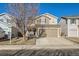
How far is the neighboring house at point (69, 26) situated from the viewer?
11609 mm

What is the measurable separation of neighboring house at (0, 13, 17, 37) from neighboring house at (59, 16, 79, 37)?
2.32 metres

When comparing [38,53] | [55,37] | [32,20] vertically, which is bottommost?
[38,53]

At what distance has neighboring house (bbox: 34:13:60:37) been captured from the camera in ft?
37.2

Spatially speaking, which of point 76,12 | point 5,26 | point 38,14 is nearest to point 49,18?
point 38,14

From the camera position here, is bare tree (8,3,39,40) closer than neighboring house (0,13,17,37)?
Yes

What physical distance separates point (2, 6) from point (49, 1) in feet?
7.79

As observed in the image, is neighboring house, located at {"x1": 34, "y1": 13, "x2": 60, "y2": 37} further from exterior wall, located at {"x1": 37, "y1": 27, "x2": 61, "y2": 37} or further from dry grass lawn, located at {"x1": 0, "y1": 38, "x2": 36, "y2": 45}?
dry grass lawn, located at {"x1": 0, "y1": 38, "x2": 36, "y2": 45}

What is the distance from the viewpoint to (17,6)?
11.1m

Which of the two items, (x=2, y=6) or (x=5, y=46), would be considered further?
(x=5, y=46)

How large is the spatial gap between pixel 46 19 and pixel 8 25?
6.21 feet

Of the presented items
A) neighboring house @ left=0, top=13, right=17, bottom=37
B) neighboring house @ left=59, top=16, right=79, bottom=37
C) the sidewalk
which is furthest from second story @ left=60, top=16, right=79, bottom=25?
neighboring house @ left=0, top=13, right=17, bottom=37

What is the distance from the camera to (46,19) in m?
11.6

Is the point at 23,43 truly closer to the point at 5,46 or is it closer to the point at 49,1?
the point at 5,46

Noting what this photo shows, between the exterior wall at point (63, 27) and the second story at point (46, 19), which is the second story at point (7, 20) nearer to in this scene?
the second story at point (46, 19)
